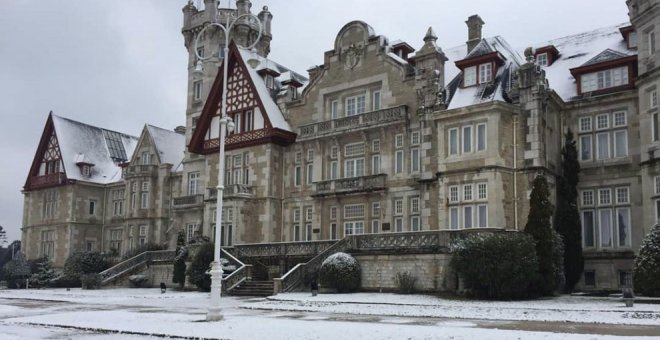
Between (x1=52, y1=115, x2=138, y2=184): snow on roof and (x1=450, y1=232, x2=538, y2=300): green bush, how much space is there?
45385 mm

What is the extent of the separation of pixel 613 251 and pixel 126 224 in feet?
136

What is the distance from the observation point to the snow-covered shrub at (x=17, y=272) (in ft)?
186

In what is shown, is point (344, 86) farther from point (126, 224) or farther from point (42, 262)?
point (42, 262)

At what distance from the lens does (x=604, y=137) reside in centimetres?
3581

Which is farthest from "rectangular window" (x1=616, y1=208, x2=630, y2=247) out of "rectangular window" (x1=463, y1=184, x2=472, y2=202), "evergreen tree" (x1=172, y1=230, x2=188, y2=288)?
"evergreen tree" (x1=172, y1=230, x2=188, y2=288)

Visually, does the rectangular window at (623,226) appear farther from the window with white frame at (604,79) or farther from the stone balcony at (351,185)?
the stone balcony at (351,185)

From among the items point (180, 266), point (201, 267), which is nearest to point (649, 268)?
point (201, 267)

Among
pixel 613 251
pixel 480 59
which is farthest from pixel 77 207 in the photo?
pixel 613 251

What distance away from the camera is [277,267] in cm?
3850

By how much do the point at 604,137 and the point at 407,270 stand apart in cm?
1309

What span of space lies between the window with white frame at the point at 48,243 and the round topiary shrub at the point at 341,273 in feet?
134

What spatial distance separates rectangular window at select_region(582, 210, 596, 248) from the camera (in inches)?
1396

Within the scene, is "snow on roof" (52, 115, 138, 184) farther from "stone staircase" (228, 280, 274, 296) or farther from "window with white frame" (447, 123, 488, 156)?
"window with white frame" (447, 123, 488, 156)

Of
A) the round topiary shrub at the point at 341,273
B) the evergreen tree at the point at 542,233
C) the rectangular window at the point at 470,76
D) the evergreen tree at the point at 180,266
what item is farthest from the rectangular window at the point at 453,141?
the evergreen tree at the point at 180,266
